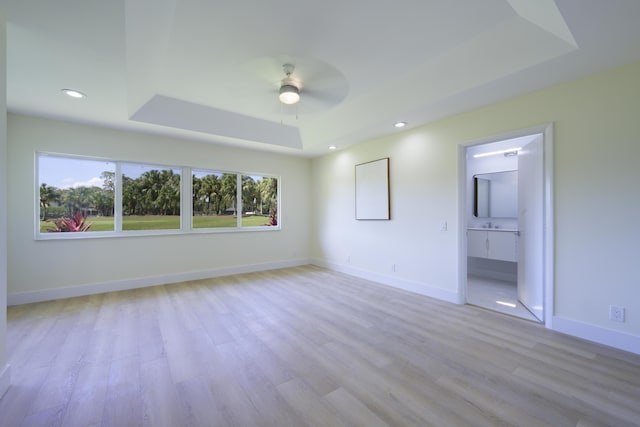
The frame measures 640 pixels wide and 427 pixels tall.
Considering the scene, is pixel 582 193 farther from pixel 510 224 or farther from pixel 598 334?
pixel 510 224

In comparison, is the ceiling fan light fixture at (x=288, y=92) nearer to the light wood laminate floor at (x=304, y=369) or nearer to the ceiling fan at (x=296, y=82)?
the ceiling fan at (x=296, y=82)

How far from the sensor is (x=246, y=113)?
413cm

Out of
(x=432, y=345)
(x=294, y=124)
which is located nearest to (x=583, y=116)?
(x=432, y=345)

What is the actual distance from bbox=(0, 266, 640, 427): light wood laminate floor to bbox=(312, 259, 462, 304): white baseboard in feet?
0.70

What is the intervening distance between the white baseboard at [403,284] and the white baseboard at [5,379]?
165 inches

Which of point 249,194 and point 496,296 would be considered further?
point 249,194

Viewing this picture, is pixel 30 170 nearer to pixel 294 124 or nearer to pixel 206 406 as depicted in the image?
pixel 294 124

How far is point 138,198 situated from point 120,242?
765 millimetres

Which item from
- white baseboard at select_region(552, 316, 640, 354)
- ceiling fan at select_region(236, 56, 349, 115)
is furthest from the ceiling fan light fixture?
white baseboard at select_region(552, 316, 640, 354)

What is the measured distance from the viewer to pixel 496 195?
503cm

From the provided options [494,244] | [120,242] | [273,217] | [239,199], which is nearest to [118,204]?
[120,242]

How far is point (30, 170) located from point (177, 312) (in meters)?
2.90

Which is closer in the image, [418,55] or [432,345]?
[432,345]

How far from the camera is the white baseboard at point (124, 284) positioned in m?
3.49
